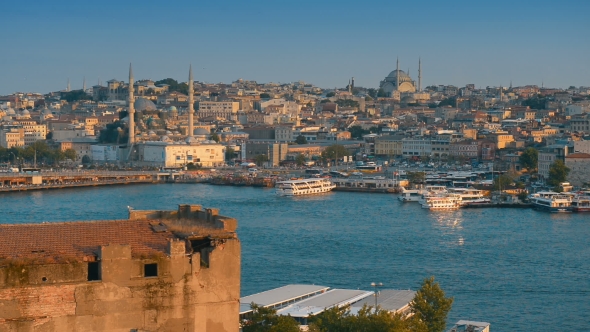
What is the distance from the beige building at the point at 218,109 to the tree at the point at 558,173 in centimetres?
1970

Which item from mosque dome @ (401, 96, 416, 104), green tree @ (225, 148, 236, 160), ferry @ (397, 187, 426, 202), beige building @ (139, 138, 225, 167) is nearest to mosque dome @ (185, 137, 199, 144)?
beige building @ (139, 138, 225, 167)

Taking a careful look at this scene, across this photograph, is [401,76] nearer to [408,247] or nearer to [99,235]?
[408,247]

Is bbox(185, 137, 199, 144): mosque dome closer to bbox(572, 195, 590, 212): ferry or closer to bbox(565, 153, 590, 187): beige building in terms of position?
bbox(565, 153, 590, 187): beige building

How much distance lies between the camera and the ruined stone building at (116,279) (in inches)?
91.0

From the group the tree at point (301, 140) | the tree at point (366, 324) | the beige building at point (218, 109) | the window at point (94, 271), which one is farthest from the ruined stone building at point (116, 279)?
the beige building at point (218, 109)

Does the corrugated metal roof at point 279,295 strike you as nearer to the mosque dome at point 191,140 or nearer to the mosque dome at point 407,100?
the mosque dome at point 191,140

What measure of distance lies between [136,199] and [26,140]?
13.7 meters

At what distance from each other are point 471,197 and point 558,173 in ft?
8.26

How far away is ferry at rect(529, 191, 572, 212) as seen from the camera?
15.2 meters

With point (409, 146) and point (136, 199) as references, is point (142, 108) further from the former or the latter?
point (136, 199)

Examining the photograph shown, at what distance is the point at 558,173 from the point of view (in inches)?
723

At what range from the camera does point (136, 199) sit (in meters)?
17.5

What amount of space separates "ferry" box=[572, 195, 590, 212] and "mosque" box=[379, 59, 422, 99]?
3314cm

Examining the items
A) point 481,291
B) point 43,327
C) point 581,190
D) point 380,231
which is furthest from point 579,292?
point 581,190
